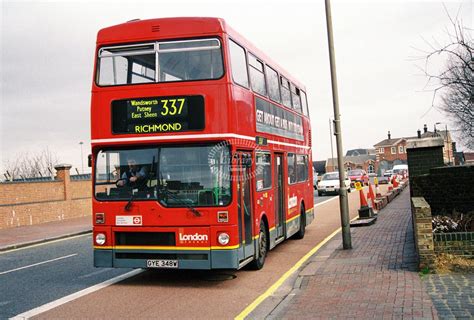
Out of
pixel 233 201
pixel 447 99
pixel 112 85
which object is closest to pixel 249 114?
pixel 233 201

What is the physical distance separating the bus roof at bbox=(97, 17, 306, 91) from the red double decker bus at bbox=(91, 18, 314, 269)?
17mm

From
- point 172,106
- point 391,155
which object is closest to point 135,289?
point 172,106

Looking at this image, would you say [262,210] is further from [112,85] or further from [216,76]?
[112,85]

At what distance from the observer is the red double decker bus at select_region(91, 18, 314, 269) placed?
27.2 feet

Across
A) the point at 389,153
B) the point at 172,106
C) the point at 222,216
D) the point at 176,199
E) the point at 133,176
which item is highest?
the point at 389,153

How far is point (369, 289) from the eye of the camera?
7.38 m

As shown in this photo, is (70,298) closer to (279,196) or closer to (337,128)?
(279,196)

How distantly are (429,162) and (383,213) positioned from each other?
6.55m

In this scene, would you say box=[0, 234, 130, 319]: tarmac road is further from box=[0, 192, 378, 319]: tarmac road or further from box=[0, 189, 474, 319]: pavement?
box=[0, 189, 474, 319]: pavement

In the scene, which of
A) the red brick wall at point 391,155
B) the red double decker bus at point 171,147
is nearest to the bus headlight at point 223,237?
the red double decker bus at point 171,147

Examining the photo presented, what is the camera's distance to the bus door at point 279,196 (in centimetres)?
1152

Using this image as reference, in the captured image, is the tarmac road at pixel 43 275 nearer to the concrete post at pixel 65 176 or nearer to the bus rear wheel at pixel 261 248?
the bus rear wheel at pixel 261 248

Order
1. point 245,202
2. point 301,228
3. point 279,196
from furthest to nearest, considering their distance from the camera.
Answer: point 301,228
point 279,196
point 245,202

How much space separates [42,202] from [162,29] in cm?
1952
